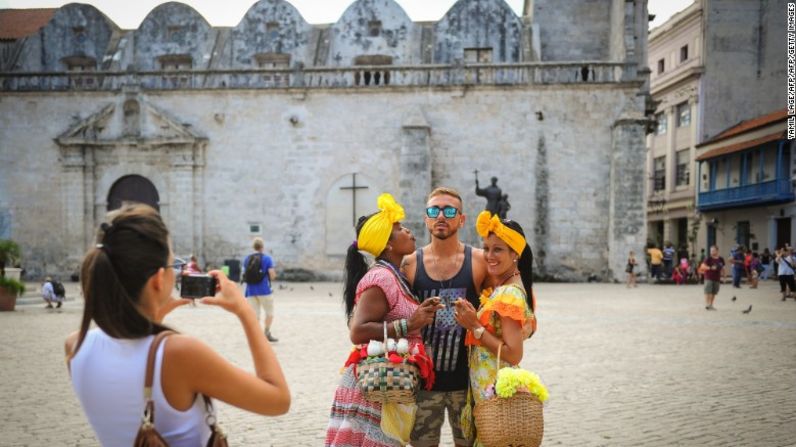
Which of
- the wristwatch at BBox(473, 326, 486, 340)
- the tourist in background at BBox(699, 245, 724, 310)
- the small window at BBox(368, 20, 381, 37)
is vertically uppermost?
the small window at BBox(368, 20, 381, 37)

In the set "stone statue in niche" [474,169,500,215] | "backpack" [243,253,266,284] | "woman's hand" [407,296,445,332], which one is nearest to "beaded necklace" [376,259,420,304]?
"woman's hand" [407,296,445,332]

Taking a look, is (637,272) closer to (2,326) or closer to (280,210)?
(280,210)

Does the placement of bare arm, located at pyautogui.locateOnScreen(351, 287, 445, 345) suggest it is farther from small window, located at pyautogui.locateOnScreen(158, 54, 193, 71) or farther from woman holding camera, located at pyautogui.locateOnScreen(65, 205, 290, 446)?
small window, located at pyautogui.locateOnScreen(158, 54, 193, 71)

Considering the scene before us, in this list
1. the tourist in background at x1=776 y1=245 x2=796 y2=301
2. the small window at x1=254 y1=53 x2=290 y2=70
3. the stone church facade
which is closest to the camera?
the tourist in background at x1=776 y1=245 x2=796 y2=301

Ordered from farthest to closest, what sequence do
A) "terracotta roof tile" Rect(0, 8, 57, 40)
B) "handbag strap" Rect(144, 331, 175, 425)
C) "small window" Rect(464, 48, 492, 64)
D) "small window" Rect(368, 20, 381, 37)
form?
"terracotta roof tile" Rect(0, 8, 57, 40) → "small window" Rect(368, 20, 381, 37) → "small window" Rect(464, 48, 492, 64) → "handbag strap" Rect(144, 331, 175, 425)

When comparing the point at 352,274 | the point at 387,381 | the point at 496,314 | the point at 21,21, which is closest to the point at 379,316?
the point at 387,381

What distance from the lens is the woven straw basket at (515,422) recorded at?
3.26 metres

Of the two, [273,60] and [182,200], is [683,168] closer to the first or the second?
[273,60]

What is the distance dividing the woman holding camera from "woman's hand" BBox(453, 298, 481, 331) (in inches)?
57.1

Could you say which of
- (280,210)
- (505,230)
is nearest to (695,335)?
(505,230)

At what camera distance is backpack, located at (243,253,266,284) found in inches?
431

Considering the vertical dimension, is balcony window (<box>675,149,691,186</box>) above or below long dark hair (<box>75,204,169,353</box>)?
above

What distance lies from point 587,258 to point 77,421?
21.2 metres

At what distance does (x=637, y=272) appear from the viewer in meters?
23.7
